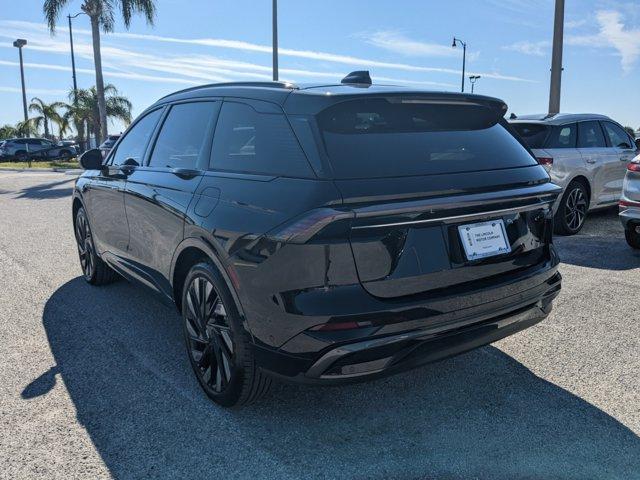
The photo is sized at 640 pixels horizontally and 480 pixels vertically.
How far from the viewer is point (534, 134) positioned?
749 centimetres

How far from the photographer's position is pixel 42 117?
4438 cm

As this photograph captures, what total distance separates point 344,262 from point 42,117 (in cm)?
4850

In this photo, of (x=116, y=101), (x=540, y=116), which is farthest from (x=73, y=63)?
(x=540, y=116)

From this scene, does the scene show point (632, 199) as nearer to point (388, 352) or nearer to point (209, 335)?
point (388, 352)

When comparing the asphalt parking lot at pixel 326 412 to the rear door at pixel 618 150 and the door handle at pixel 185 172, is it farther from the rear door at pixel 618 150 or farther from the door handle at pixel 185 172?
the rear door at pixel 618 150

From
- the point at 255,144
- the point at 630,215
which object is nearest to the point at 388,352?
the point at 255,144

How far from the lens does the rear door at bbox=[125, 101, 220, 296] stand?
3.29 metres

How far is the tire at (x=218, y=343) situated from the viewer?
275 cm

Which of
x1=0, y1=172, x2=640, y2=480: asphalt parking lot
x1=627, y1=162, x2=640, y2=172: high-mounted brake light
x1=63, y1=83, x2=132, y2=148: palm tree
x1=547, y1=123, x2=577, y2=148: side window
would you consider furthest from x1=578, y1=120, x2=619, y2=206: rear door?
x1=63, y1=83, x2=132, y2=148: palm tree

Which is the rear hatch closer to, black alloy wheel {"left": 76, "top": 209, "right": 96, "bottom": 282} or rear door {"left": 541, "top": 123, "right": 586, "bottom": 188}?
black alloy wheel {"left": 76, "top": 209, "right": 96, "bottom": 282}

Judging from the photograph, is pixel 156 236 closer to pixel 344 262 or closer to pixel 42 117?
pixel 344 262

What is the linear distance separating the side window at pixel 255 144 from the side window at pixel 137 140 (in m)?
1.13

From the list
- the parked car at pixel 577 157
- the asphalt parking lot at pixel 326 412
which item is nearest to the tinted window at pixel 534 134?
the parked car at pixel 577 157

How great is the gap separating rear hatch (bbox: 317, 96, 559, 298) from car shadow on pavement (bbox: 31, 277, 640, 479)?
76cm
